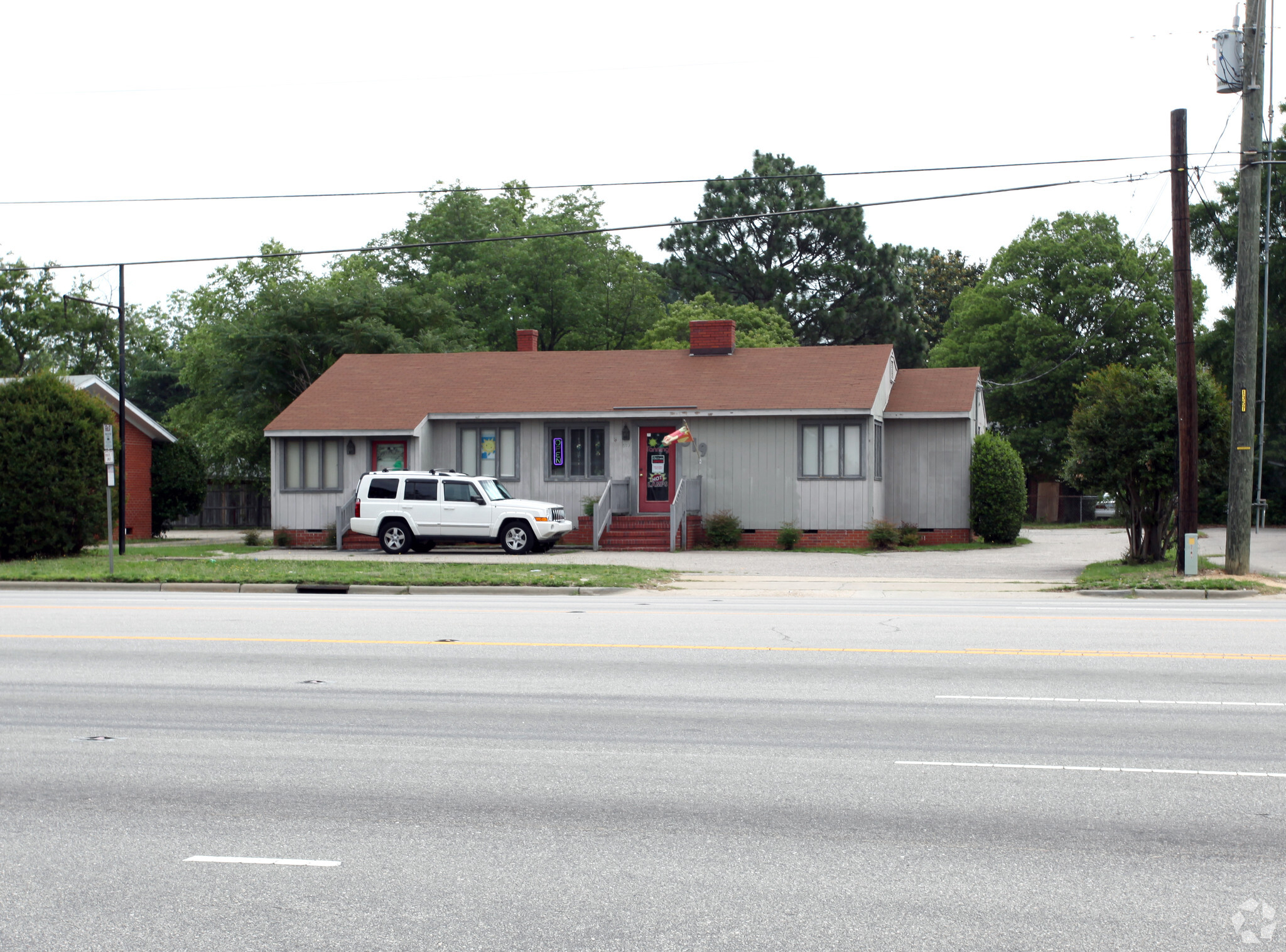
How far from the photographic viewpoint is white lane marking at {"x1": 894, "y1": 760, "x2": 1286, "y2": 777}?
7384 millimetres

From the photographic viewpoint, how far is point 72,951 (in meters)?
4.87

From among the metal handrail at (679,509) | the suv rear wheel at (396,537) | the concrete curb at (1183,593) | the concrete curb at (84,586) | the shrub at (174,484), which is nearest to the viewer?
the concrete curb at (1183,593)

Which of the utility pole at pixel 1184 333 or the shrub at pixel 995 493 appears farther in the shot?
the shrub at pixel 995 493

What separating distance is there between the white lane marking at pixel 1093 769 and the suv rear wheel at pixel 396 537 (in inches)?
893

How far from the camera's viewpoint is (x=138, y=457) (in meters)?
40.8

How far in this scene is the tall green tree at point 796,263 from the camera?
65812 mm

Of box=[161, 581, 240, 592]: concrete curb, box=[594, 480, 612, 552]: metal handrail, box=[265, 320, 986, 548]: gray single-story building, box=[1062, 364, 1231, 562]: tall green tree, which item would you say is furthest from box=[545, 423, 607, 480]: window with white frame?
box=[161, 581, 240, 592]: concrete curb

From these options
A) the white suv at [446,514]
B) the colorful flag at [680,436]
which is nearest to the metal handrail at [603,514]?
the white suv at [446,514]

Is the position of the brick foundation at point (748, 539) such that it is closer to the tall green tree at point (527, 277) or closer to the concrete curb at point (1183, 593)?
the concrete curb at point (1183, 593)

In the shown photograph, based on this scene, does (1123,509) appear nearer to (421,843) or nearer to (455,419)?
(455,419)

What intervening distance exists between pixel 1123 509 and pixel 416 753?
1962 centimetres

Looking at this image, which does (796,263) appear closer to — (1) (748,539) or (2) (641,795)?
(1) (748,539)

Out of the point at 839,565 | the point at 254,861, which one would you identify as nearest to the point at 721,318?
the point at 839,565

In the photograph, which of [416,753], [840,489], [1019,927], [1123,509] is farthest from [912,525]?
[1019,927]
